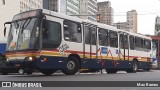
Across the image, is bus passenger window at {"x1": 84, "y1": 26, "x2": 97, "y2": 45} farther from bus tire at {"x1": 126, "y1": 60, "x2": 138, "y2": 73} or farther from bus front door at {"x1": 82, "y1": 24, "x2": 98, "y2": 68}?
bus tire at {"x1": 126, "y1": 60, "x2": 138, "y2": 73}

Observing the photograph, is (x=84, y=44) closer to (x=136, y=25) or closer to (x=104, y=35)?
(x=104, y=35)

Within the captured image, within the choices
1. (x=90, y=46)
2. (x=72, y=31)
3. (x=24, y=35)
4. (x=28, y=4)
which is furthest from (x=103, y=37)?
(x=28, y=4)

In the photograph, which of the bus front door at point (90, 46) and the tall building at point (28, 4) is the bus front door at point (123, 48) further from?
the tall building at point (28, 4)

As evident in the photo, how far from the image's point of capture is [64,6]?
506 feet

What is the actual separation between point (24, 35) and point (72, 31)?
2811mm

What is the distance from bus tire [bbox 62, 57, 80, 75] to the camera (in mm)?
18341

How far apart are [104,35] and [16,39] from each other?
657 centimetres

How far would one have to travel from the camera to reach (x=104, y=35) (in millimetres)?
22516

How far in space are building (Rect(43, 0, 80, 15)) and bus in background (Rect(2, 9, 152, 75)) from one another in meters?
127

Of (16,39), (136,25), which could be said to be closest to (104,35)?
(16,39)

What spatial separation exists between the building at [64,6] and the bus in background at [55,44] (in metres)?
127

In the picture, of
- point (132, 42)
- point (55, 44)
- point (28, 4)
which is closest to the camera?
point (55, 44)

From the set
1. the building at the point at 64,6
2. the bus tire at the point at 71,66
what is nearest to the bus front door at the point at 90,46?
the bus tire at the point at 71,66

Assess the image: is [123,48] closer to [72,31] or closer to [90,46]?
[90,46]
